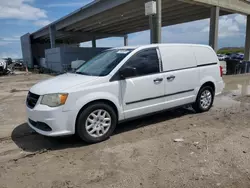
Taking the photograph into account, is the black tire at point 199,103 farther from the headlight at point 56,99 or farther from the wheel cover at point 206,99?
the headlight at point 56,99

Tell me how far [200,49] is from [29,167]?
180 inches

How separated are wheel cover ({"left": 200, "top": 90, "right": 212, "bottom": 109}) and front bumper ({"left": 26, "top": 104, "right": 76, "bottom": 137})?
348 cm

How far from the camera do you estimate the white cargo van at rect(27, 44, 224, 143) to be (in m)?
3.68

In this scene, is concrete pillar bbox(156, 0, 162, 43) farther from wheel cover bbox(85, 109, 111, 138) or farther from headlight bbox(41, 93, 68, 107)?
headlight bbox(41, 93, 68, 107)

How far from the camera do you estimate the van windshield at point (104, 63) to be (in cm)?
424

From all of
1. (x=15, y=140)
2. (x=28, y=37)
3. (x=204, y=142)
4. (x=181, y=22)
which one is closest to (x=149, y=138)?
(x=204, y=142)

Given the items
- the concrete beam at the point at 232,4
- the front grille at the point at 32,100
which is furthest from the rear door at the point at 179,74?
the concrete beam at the point at 232,4

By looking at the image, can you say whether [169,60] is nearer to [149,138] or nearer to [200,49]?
[200,49]

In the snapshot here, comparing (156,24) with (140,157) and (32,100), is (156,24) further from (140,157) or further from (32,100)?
(140,157)

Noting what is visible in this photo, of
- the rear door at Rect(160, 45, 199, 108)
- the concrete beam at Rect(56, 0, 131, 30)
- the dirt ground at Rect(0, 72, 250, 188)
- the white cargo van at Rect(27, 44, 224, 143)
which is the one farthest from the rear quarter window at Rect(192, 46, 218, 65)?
the concrete beam at Rect(56, 0, 131, 30)

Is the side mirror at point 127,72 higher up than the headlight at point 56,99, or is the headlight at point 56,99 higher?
the side mirror at point 127,72

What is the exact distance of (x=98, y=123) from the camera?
397 cm

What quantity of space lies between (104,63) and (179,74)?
174 cm

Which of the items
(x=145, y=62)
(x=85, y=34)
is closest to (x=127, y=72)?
(x=145, y=62)
